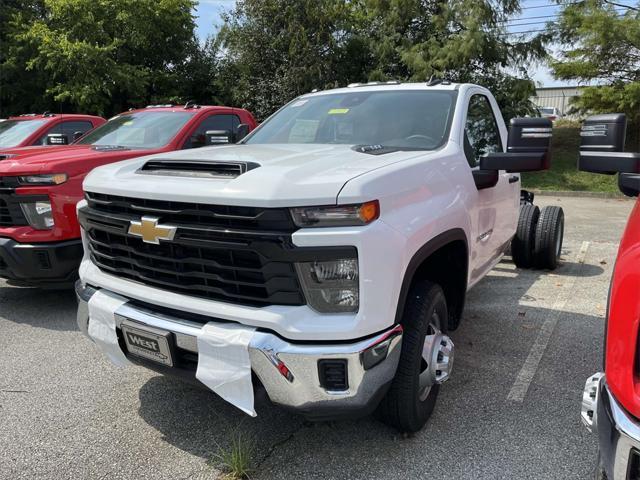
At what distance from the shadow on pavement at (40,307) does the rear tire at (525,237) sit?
4669 mm

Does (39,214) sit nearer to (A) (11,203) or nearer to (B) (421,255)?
(A) (11,203)

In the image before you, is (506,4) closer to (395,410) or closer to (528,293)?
(528,293)

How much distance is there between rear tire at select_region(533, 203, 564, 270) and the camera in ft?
19.7

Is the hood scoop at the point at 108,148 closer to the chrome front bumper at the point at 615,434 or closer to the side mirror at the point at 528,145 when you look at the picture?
the side mirror at the point at 528,145

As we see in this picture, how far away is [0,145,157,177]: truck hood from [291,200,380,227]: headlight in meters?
3.10

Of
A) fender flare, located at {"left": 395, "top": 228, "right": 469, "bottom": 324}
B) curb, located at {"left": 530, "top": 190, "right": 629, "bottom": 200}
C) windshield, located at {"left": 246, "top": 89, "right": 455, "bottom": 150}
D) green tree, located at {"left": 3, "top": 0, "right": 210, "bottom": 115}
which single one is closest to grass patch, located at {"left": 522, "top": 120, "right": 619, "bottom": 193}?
curb, located at {"left": 530, "top": 190, "right": 629, "bottom": 200}

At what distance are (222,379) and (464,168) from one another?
194cm

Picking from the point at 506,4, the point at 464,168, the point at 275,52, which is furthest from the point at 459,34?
the point at 464,168

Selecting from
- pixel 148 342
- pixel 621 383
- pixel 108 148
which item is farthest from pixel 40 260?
pixel 621 383

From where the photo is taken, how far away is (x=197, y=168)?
8.63 ft

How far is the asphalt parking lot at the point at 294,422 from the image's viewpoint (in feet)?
8.68

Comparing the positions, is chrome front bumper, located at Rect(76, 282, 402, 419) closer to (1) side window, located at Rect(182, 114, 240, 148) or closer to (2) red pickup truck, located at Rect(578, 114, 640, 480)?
(2) red pickup truck, located at Rect(578, 114, 640, 480)

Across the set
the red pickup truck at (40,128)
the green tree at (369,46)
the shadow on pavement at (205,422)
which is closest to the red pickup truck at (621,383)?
the shadow on pavement at (205,422)

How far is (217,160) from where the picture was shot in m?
2.64
